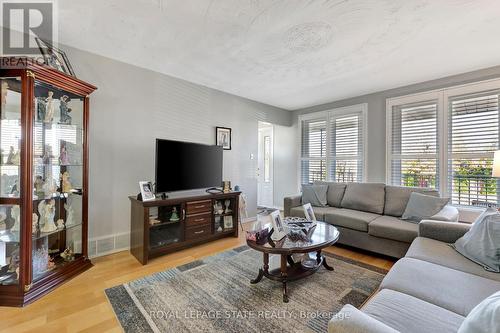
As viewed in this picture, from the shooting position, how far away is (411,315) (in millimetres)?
1119

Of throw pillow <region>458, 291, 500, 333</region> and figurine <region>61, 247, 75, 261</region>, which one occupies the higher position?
throw pillow <region>458, 291, 500, 333</region>

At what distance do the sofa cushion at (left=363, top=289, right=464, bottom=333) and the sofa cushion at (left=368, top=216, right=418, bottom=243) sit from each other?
151 centimetres

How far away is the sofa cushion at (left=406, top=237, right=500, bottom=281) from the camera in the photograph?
1587 mm

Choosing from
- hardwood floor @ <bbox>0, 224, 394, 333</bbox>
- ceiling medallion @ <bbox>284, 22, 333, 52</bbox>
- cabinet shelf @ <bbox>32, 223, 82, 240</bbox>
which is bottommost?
hardwood floor @ <bbox>0, 224, 394, 333</bbox>

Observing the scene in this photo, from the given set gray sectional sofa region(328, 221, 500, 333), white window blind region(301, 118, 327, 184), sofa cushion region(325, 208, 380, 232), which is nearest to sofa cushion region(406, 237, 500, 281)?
gray sectional sofa region(328, 221, 500, 333)

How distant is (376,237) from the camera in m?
2.80

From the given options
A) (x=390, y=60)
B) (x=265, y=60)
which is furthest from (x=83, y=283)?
(x=390, y=60)

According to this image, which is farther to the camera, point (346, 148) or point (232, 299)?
point (346, 148)

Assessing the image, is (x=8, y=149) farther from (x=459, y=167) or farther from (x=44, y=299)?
(x=459, y=167)

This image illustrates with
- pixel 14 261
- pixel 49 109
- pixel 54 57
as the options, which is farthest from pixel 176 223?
pixel 54 57

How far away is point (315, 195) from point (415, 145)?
5.73ft

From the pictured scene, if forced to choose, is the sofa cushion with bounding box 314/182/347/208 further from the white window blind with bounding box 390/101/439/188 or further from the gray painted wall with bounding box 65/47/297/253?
the gray painted wall with bounding box 65/47/297/253

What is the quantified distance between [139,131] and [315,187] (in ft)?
9.35

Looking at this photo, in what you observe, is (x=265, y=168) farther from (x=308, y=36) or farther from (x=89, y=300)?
(x=89, y=300)
